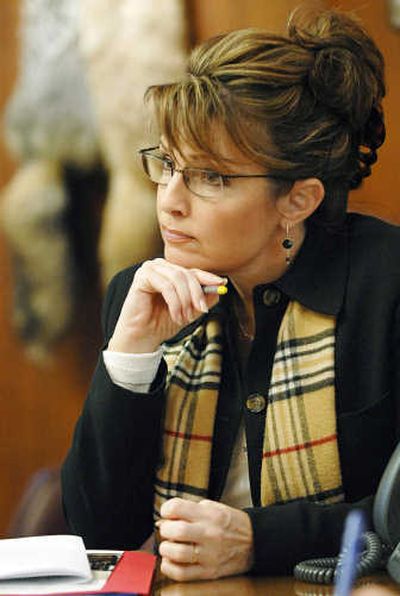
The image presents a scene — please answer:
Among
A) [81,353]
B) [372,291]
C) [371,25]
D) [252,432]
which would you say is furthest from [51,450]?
[371,25]

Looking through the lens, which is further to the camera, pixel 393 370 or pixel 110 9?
pixel 110 9

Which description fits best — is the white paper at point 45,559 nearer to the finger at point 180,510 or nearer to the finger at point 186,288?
the finger at point 180,510

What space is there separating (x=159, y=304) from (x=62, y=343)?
0.72m

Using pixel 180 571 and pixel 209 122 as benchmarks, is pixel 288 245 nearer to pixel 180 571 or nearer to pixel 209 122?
pixel 209 122

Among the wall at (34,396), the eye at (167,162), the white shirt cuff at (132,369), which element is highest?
the eye at (167,162)

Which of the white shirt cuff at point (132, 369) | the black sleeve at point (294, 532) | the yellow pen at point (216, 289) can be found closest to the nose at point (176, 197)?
the yellow pen at point (216, 289)

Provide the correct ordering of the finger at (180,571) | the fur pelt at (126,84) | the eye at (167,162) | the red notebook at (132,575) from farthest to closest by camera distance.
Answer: the fur pelt at (126,84) → the eye at (167,162) → the finger at (180,571) → the red notebook at (132,575)

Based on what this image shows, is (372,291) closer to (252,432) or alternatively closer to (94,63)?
(252,432)

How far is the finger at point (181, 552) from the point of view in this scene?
135cm

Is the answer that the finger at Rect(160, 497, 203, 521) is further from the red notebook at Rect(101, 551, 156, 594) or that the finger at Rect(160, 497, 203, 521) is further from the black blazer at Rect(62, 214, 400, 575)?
the black blazer at Rect(62, 214, 400, 575)

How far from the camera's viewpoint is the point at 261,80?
1707 millimetres

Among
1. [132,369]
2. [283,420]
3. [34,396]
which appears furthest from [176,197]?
[34,396]

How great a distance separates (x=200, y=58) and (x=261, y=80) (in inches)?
4.7

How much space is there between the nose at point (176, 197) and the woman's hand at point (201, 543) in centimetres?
51
